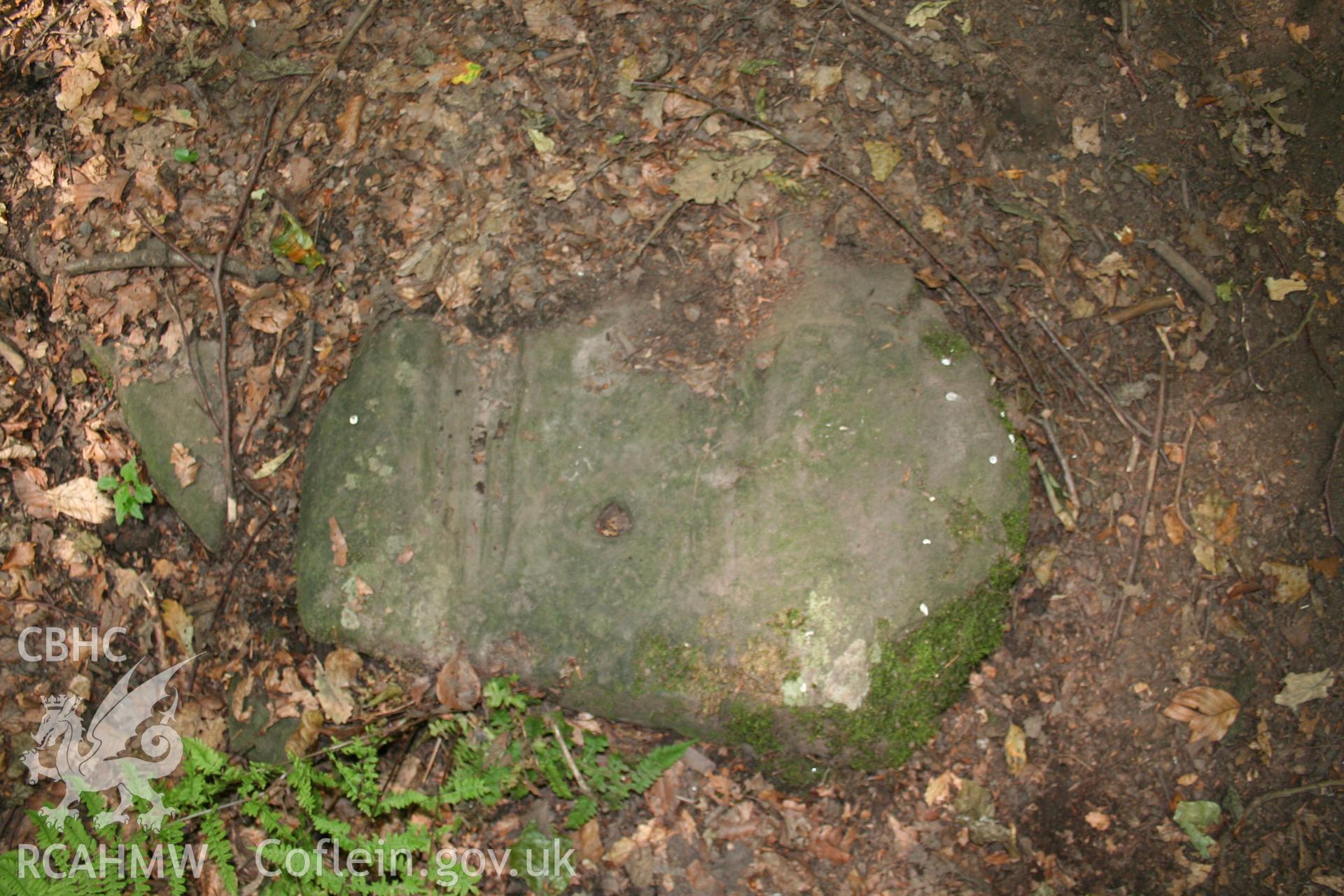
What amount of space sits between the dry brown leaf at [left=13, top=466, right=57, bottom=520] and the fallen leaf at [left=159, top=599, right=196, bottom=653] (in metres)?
0.72

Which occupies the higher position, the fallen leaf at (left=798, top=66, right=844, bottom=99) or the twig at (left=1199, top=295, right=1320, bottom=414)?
the fallen leaf at (left=798, top=66, right=844, bottom=99)

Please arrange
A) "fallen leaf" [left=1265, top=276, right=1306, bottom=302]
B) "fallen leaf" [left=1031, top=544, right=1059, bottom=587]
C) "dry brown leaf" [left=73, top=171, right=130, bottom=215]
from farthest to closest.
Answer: "dry brown leaf" [left=73, top=171, right=130, bottom=215], "fallen leaf" [left=1265, top=276, right=1306, bottom=302], "fallen leaf" [left=1031, top=544, right=1059, bottom=587]

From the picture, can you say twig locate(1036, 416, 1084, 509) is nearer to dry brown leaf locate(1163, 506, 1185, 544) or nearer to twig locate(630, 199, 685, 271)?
dry brown leaf locate(1163, 506, 1185, 544)

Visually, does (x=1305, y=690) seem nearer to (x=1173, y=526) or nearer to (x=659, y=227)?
(x=1173, y=526)

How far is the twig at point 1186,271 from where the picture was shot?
10.4 ft

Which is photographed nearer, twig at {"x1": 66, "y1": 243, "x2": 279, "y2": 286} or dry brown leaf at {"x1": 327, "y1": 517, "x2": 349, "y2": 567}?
dry brown leaf at {"x1": 327, "y1": 517, "x2": 349, "y2": 567}

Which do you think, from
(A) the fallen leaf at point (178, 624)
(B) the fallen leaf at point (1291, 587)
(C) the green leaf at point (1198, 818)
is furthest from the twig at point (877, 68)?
(A) the fallen leaf at point (178, 624)

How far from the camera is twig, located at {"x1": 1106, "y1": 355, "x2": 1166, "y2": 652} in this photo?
117 inches

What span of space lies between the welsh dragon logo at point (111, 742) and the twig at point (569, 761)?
161 cm

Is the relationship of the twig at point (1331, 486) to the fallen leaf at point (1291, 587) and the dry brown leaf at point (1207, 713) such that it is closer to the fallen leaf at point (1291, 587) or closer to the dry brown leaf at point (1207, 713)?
the fallen leaf at point (1291, 587)

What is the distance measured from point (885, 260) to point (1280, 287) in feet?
5.21

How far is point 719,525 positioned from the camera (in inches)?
109

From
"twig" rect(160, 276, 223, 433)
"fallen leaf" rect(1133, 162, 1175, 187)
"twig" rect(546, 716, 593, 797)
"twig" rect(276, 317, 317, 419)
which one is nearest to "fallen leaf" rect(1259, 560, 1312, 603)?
"fallen leaf" rect(1133, 162, 1175, 187)

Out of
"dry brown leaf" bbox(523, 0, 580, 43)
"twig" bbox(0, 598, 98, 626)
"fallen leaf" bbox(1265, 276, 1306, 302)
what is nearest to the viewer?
"fallen leaf" bbox(1265, 276, 1306, 302)
